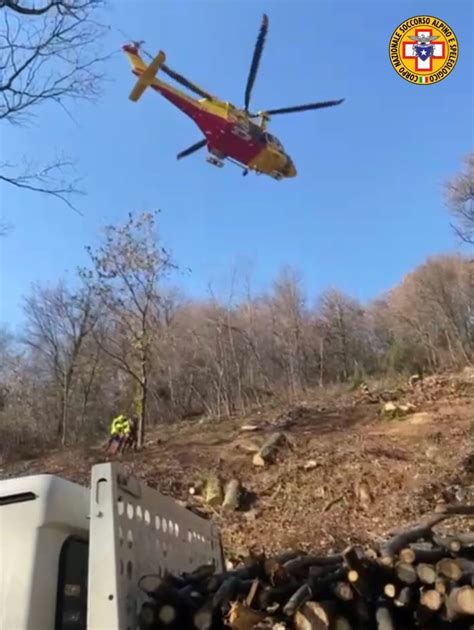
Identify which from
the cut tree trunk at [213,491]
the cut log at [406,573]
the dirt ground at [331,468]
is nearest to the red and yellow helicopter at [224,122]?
the dirt ground at [331,468]

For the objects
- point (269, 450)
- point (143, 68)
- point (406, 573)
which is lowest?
point (406, 573)

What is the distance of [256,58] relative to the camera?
36.2 feet

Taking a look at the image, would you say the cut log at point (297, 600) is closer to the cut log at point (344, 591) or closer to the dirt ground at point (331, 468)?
the cut log at point (344, 591)

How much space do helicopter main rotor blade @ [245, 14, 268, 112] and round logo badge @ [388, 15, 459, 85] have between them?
10.1 feet

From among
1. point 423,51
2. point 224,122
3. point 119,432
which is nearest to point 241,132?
point 224,122

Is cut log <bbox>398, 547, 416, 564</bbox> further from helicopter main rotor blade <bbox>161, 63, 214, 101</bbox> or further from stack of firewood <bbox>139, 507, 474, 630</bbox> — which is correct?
helicopter main rotor blade <bbox>161, 63, 214, 101</bbox>

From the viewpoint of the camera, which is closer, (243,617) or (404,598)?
(243,617)

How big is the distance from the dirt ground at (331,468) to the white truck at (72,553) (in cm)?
409

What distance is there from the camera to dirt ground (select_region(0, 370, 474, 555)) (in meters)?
6.86

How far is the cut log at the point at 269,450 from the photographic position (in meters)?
9.08

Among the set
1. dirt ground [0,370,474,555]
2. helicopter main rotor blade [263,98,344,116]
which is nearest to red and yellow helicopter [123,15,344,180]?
helicopter main rotor blade [263,98,344,116]

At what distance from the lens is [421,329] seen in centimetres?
1986

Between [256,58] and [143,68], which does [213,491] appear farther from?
[143,68]

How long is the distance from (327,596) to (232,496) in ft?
21.1
